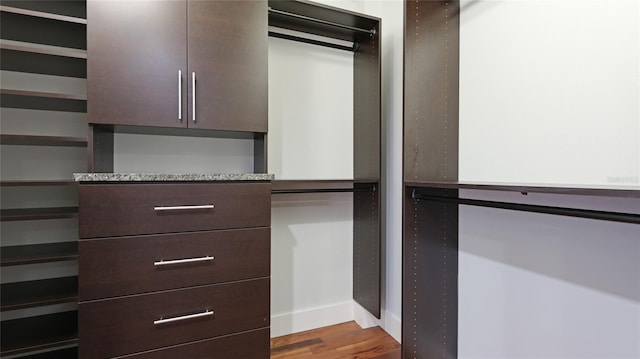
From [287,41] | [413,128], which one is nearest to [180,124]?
[287,41]

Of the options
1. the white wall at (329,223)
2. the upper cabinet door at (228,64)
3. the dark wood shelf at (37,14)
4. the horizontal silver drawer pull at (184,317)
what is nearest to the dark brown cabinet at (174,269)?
the horizontal silver drawer pull at (184,317)

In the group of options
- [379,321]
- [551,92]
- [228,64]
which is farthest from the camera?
[379,321]

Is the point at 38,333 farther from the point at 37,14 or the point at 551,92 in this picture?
the point at 551,92

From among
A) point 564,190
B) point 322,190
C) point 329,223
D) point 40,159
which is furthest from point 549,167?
point 40,159

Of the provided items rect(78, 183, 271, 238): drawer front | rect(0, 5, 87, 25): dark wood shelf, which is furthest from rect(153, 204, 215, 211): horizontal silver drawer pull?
rect(0, 5, 87, 25): dark wood shelf

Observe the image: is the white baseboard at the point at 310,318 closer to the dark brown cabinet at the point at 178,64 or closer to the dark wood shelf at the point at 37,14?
the dark brown cabinet at the point at 178,64

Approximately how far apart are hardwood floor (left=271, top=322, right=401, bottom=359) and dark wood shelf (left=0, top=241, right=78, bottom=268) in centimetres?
116

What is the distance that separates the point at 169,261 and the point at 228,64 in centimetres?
90

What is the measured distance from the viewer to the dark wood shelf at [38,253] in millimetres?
1158

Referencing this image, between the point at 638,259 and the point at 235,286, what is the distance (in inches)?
56.0

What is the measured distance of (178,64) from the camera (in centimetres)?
129

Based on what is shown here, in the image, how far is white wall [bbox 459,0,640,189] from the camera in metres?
0.96

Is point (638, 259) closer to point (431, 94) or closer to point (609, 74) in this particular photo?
point (609, 74)

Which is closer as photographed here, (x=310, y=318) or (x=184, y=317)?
(x=184, y=317)
